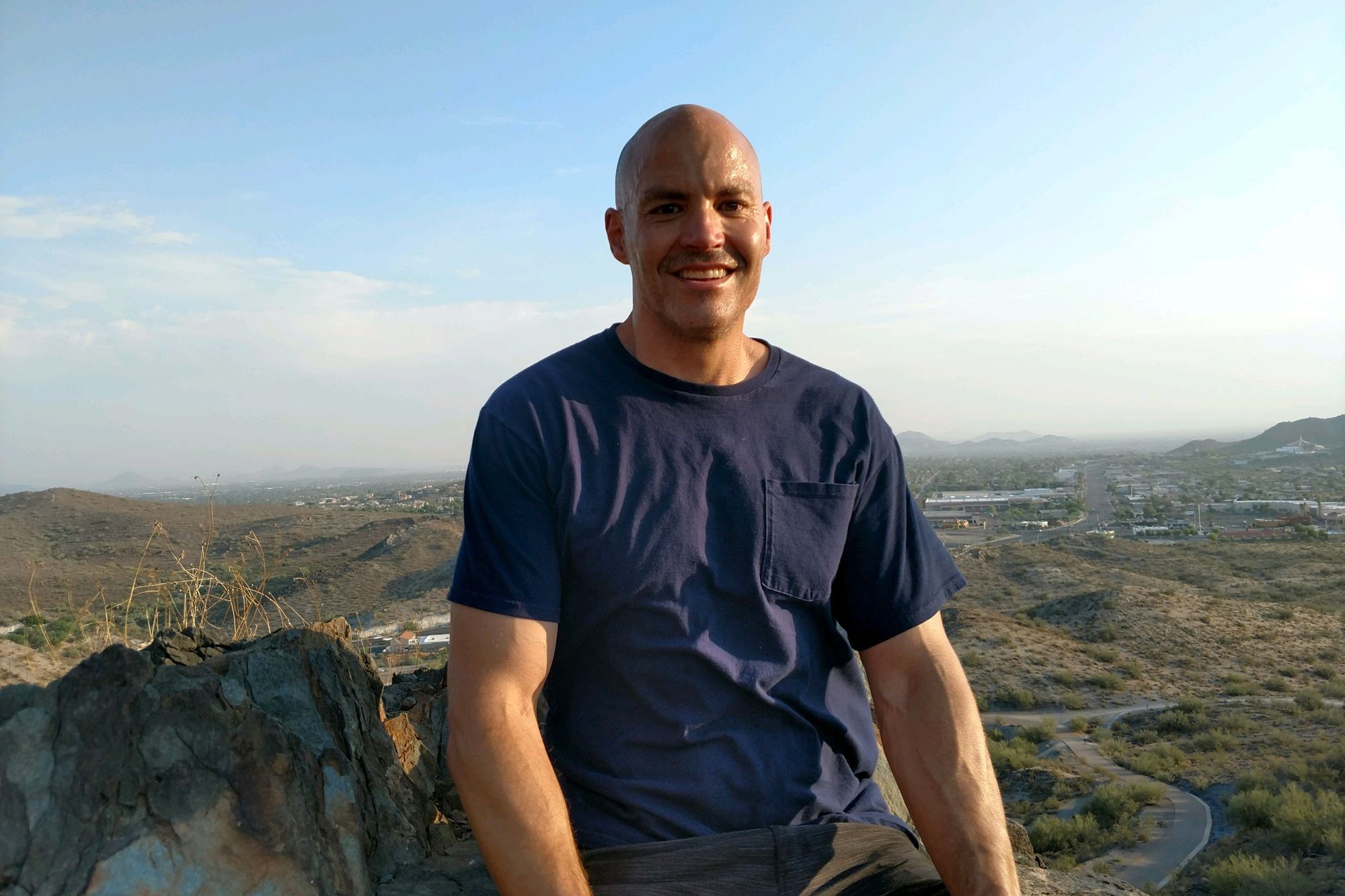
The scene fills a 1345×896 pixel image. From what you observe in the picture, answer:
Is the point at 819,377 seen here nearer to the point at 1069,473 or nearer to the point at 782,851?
the point at 782,851

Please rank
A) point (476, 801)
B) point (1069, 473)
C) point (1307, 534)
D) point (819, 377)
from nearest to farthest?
point (476, 801), point (819, 377), point (1307, 534), point (1069, 473)

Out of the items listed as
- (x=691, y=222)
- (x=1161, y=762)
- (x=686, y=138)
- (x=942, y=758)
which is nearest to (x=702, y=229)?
(x=691, y=222)

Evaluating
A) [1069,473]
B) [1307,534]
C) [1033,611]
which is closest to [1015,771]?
[1033,611]

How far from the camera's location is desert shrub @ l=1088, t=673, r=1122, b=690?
18.7 m

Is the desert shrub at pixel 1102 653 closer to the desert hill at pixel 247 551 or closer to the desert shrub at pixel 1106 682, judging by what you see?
the desert shrub at pixel 1106 682

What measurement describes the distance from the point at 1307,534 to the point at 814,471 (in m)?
46.3

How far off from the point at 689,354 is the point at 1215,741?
14.8 meters

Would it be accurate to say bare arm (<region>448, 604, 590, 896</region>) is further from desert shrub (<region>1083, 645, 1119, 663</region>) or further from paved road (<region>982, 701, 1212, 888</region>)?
desert shrub (<region>1083, 645, 1119, 663</region>)

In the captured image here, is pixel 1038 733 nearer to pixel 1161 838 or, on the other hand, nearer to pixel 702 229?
pixel 1161 838

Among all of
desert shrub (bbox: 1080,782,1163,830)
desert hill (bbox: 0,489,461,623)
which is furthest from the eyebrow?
desert hill (bbox: 0,489,461,623)

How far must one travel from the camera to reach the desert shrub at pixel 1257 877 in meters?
7.27

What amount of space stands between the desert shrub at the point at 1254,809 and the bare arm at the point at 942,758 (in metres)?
9.93

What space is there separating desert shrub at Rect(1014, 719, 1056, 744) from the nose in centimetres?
1503

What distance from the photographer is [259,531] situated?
2905cm
